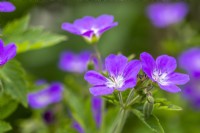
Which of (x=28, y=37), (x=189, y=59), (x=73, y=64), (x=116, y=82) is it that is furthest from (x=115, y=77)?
(x=189, y=59)

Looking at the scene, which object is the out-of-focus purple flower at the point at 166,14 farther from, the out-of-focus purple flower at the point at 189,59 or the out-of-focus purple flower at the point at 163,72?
the out-of-focus purple flower at the point at 163,72

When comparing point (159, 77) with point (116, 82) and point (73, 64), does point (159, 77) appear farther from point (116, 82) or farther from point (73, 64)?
point (73, 64)

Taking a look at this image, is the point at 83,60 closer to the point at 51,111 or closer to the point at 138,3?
the point at 51,111

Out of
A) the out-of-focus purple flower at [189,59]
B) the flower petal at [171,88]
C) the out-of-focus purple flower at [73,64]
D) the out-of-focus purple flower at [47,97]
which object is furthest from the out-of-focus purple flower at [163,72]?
the out-of-focus purple flower at [189,59]

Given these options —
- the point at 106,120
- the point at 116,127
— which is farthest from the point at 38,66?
the point at 116,127

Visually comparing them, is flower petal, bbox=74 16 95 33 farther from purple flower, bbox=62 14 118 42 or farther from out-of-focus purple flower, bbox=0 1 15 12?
out-of-focus purple flower, bbox=0 1 15 12

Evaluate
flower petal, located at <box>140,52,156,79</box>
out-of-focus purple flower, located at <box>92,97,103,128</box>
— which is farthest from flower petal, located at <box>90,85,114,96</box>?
out-of-focus purple flower, located at <box>92,97,103,128</box>
